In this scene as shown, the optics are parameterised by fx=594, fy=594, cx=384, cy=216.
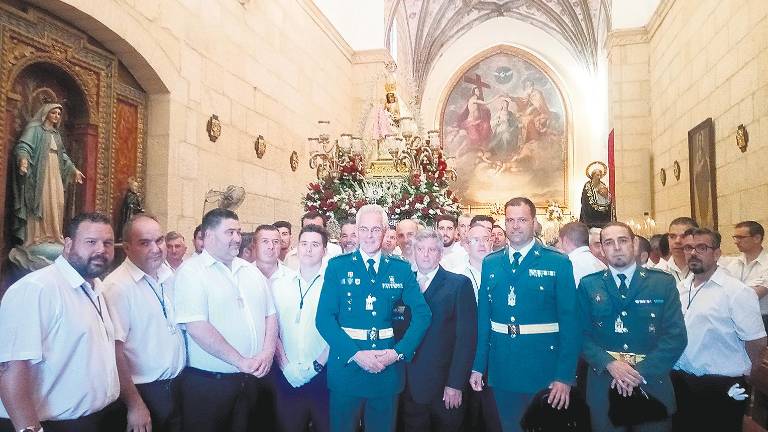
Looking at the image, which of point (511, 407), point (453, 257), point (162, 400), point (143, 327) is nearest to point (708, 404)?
point (511, 407)

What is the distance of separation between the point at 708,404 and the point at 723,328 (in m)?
0.43

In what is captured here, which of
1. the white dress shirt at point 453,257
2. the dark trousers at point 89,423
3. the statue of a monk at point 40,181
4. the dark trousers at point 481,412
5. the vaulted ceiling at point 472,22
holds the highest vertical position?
the vaulted ceiling at point 472,22

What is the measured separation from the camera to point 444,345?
3.27m

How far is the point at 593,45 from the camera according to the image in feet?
Result: 60.4

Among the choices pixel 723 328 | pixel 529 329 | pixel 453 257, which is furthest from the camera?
pixel 453 257

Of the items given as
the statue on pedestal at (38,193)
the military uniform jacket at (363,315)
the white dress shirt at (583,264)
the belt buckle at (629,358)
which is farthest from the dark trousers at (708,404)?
the statue on pedestal at (38,193)

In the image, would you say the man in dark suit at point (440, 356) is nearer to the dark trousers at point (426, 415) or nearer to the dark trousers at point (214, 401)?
the dark trousers at point (426, 415)

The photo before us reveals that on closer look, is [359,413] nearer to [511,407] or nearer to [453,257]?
[511,407]

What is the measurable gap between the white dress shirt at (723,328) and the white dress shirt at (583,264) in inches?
33.5

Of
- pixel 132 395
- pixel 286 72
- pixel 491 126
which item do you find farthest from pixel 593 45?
pixel 132 395

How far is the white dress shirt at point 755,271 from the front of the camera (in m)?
4.68

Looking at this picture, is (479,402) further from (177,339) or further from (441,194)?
(441,194)

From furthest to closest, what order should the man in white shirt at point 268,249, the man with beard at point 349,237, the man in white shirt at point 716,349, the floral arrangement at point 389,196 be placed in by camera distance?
the floral arrangement at point 389,196, the man with beard at point 349,237, the man in white shirt at point 268,249, the man in white shirt at point 716,349

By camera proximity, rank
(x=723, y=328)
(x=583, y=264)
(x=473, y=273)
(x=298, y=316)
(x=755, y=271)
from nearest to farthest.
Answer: (x=723, y=328), (x=298, y=316), (x=473, y=273), (x=583, y=264), (x=755, y=271)
